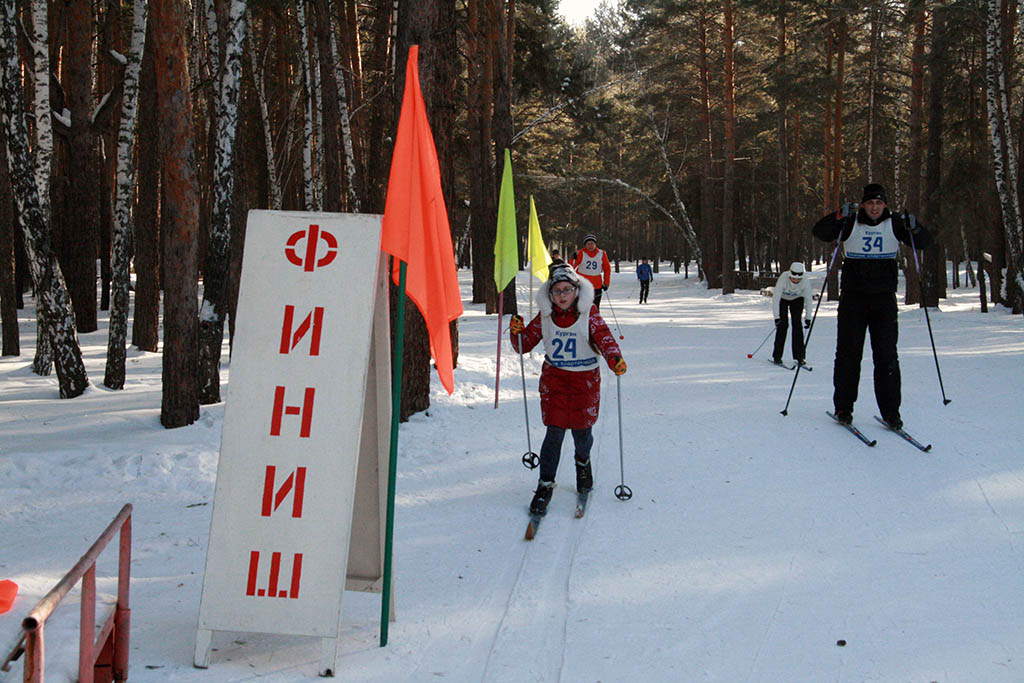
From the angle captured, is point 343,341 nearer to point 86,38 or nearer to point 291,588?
point 291,588

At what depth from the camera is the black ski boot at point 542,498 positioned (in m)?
6.07

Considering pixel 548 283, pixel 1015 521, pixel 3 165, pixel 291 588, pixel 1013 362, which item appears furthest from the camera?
pixel 3 165

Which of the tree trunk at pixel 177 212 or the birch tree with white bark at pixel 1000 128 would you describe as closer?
the tree trunk at pixel 177 212

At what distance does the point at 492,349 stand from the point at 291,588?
11.7 m

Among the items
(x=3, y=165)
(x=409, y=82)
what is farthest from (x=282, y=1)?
(x=409, y=82)

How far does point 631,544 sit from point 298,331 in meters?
2.78

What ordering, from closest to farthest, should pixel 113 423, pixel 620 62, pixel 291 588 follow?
pixel 291 588
pixel 113 423
pixel 620 62

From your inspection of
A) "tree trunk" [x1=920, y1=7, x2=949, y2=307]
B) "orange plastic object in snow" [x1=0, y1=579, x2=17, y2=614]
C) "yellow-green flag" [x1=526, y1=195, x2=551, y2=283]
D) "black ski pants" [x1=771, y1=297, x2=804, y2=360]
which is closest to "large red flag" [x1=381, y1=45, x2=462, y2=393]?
"orange plastic object in snow" [x1=0, y1=579, x2=17, y2=614]

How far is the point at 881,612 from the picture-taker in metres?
4.38

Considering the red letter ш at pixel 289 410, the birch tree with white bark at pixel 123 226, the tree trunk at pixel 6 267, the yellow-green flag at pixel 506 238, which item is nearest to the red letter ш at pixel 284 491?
the red letter ш at pixel 289 410

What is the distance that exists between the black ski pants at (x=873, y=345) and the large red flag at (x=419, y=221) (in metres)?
5.61

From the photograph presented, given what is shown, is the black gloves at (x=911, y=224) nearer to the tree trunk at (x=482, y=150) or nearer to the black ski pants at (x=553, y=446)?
the black ski pants at (x=553, y=446)

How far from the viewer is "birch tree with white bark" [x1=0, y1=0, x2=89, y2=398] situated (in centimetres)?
998

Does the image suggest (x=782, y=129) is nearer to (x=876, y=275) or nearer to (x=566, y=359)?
(x=876, y=275)
